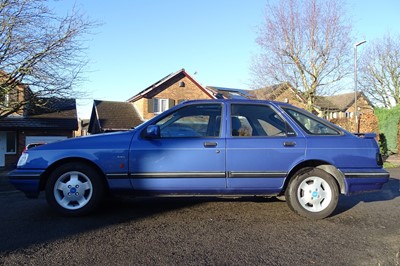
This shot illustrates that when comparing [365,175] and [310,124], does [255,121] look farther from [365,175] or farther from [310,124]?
[365,175]

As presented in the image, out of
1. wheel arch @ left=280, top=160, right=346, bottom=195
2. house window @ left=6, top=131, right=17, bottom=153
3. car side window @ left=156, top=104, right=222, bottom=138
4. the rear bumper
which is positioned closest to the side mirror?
car side window @ left=156, top=104, right=222, bottom=138

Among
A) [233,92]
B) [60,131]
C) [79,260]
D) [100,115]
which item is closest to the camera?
[79,260]

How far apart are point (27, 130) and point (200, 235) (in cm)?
2332

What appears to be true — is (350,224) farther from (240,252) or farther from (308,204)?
(240,252)

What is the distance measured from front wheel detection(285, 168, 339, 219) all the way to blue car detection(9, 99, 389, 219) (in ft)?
0.04

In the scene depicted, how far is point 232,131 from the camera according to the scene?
15.7 feet

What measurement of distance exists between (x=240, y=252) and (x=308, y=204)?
5.72ft

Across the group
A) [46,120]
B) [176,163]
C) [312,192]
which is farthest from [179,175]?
[46,120]

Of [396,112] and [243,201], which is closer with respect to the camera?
[243,201]

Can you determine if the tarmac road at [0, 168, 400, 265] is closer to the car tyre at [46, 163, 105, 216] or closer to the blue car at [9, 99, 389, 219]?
the car tyre at [46, 163, 105, 216]

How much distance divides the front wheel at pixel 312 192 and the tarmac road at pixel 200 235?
166 mm

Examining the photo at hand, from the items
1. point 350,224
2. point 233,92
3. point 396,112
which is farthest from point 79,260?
point 233,92

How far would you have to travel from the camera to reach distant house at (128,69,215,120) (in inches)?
1200

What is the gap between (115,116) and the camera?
99.2 ft
